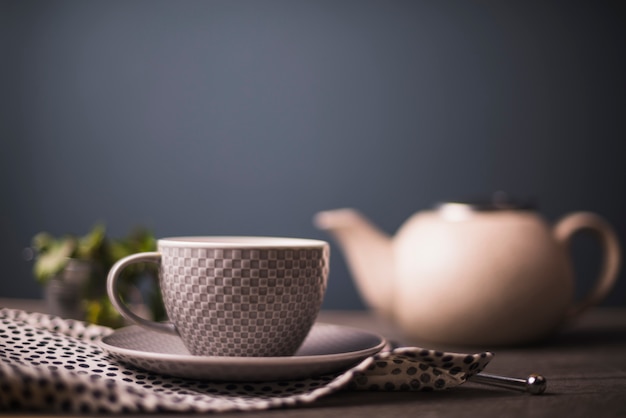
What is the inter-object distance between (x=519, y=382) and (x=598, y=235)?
46 cm

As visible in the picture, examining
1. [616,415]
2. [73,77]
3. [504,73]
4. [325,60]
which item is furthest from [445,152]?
[616,415]

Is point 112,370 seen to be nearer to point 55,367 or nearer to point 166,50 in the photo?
point 55,367

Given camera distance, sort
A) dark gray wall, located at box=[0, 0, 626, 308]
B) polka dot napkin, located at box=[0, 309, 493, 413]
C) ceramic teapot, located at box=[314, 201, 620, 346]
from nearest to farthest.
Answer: polka dot napkin, located at box=[0, 309, 493, 413]
ceramic teapot, located at box=[314, 201, 620, 346]
dark gray wall, located at box=[0, 0, 626, 308]

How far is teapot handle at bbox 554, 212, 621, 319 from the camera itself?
859 mm

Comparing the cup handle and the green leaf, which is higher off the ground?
the cup handle

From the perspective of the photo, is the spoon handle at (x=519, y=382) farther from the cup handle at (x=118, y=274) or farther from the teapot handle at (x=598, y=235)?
the teapot handle at (x=598, y=235)

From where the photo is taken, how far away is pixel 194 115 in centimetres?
140

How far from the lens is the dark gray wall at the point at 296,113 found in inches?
52.7

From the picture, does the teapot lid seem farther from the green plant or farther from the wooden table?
the green plant

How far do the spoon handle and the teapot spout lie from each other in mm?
361

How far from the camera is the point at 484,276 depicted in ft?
2.58

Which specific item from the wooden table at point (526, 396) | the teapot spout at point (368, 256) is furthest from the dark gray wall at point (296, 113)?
the wooden table at point (526, 396)

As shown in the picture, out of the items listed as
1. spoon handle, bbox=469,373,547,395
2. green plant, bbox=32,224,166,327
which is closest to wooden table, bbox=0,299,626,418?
spoon handle, bbox=469,373,547,395

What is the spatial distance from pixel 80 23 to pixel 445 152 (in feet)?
2.66
